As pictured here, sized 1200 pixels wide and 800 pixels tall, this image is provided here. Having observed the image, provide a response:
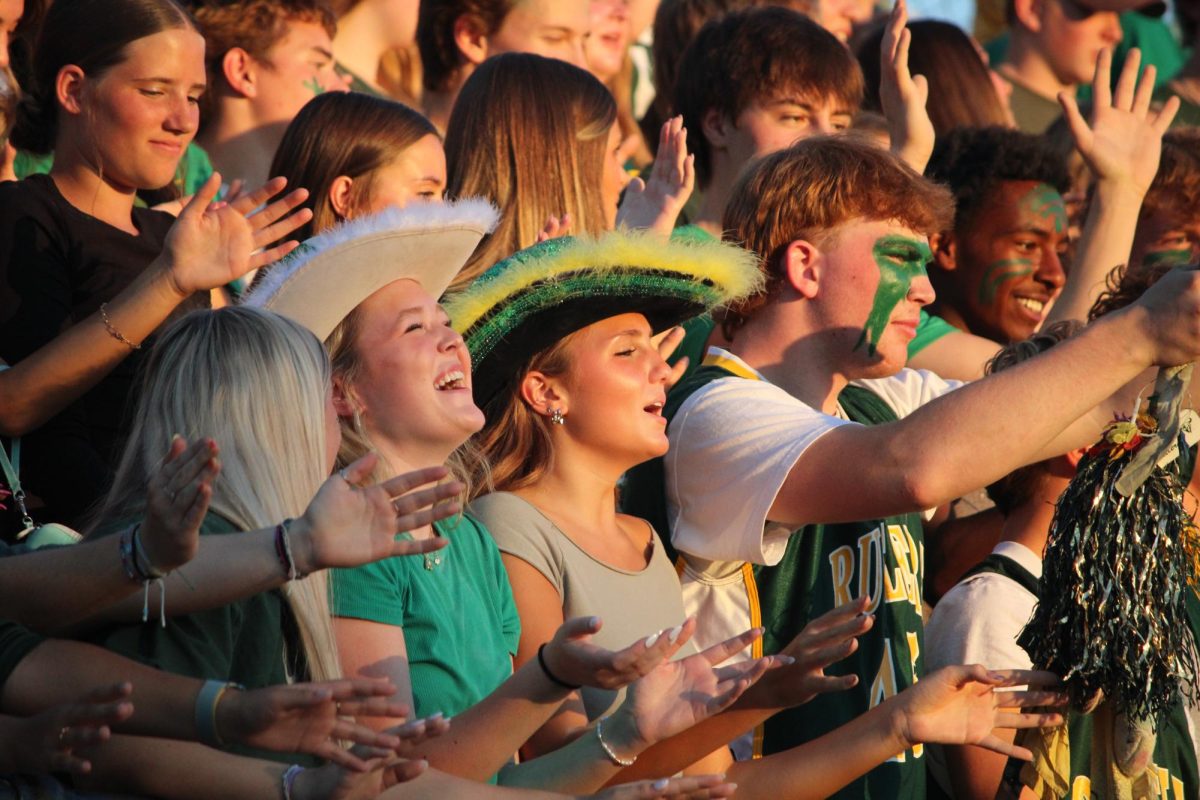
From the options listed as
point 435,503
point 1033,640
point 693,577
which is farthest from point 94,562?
point 1033,640

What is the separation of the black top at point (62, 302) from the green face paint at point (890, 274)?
1.72 m

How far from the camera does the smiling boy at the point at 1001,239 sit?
5926 millimetres

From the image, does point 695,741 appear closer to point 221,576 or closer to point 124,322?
point 221,576

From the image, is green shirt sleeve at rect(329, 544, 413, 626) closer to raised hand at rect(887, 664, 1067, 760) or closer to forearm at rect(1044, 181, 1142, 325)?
raised hand at rect(887, 664, 1067, 760)

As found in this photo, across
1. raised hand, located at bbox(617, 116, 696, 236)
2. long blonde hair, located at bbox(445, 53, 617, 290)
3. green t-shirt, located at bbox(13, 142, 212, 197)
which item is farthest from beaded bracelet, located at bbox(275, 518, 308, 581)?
green t-shirt, located at bbox(13, 142, 212, 197)

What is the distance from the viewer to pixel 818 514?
375cm

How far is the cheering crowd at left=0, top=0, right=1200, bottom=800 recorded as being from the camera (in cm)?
278

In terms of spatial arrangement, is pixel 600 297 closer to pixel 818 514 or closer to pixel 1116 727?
pixel 818 514

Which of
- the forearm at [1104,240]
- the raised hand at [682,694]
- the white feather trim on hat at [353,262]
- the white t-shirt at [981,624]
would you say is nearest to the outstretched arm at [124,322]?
the white feather trim on hat at [353,262]

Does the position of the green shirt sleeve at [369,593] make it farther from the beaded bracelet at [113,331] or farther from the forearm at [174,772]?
the beaded bracelet at [113,331]

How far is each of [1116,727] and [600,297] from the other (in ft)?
5.05

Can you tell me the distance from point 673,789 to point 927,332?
9.43ft

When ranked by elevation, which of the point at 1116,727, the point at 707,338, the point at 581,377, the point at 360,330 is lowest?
the point at 1116,727

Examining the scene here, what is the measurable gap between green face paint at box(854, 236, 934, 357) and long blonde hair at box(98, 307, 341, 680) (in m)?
1.61
